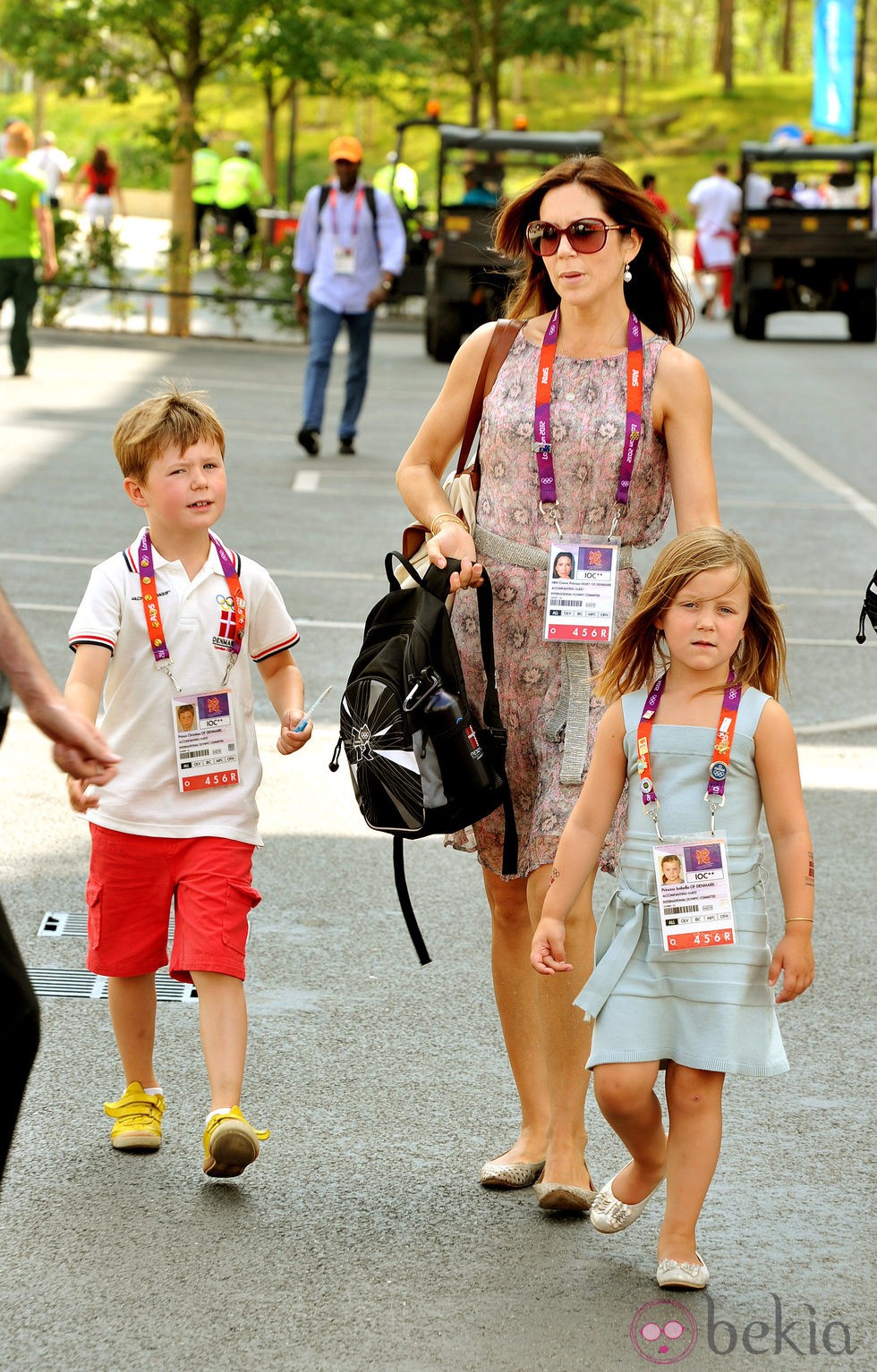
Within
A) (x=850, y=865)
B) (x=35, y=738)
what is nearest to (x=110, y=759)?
(x=850, y=865)

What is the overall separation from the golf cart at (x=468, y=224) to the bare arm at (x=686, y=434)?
17.3 m

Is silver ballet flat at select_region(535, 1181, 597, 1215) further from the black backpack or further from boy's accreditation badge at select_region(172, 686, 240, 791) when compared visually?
boy's accreditation badge at select_region(172, 686, 240, 791)

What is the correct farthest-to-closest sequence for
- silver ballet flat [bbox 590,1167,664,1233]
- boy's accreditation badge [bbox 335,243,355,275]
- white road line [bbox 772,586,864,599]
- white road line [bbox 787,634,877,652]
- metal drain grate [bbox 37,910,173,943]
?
boy's accreditation badge [bbox 335,243,355,275] < white road line [bbox 772,586,864,599] < white road line [bbox 787,634,877,652] < metal drain grate [bbox 37,910,173,943] < silver ballet flat [bbox 590,1167,664,1233]

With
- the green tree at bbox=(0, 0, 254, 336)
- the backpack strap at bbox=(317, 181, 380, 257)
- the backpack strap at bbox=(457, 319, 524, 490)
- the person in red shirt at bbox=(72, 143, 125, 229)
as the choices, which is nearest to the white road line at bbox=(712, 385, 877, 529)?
the backpack strap at bbox=(317, 181, 380, 257)

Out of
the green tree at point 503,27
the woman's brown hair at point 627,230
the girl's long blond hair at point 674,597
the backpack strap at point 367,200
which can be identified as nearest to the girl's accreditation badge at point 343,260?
the backpack strap at point 367,200

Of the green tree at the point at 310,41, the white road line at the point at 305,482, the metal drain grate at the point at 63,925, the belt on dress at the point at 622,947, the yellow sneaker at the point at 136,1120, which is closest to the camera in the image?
the belt on dress at the point at 622,947

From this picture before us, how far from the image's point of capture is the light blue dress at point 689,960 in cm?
344

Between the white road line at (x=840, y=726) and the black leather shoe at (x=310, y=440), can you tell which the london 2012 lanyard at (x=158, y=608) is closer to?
the white road line at (x=840, y=726)

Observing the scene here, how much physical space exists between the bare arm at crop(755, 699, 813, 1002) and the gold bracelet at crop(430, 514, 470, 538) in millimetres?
783

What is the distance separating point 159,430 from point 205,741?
616 millimetres

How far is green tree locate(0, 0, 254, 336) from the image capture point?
23.9 metres

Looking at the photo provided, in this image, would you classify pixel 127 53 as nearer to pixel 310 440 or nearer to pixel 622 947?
pixel 310 440

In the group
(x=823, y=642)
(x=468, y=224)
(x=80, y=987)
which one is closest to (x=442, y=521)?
(x=80, y=987)

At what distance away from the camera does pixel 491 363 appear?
405cm
